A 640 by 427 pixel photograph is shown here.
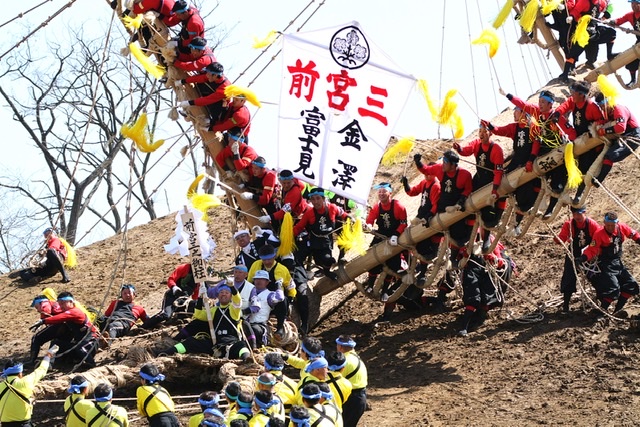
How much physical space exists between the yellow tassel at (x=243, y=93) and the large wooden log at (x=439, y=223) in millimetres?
2359

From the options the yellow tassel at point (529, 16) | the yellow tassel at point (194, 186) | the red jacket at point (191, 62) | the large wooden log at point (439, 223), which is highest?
the red jacket at point (191, 62)

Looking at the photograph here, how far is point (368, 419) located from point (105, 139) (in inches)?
667

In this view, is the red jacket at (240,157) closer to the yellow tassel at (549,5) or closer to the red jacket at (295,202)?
the red jacket at (295,202)

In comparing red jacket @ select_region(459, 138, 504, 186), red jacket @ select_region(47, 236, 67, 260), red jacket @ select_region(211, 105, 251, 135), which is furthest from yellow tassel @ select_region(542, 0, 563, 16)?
red jacket @ select_region(47, 236, 67, 260)

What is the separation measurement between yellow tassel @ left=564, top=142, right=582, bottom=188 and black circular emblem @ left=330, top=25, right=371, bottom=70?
96.5 inches

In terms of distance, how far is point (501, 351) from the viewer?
1329 cm

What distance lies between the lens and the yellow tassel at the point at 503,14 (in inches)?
546

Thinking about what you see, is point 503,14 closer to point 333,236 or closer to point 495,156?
point 495,156

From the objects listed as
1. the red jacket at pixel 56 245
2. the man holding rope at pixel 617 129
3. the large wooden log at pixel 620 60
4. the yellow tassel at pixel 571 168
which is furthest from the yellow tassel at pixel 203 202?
the large wooden log at pixel 620 60

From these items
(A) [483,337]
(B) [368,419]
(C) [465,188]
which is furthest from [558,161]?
(B) [368,419]

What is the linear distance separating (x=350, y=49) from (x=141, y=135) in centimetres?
253

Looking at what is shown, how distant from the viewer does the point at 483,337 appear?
13.8 metres

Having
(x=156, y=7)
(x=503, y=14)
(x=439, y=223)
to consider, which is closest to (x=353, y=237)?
(x=439, y=223)

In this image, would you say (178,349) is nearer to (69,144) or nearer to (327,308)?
(327,308)
